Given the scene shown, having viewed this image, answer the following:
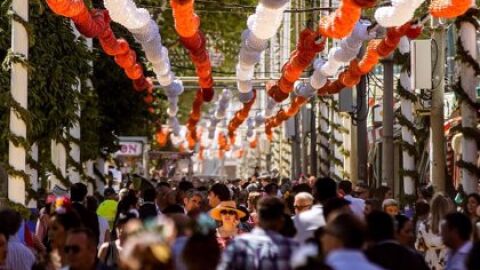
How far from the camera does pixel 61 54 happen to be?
2698 cm

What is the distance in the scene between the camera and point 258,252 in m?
10.9

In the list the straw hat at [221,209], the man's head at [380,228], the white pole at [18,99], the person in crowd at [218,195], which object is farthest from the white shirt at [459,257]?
the white pole at [18,99]

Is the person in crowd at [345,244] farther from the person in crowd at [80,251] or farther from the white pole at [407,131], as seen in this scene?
the white pole at [407,131]

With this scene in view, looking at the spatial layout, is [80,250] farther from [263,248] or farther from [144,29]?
[144,29]

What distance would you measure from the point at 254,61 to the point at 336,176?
606 inches

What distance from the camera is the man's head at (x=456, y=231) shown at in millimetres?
12031

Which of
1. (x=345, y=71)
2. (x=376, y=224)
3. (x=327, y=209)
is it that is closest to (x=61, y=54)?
(x=345, y=71)

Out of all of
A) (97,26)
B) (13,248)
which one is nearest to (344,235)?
(13,248)

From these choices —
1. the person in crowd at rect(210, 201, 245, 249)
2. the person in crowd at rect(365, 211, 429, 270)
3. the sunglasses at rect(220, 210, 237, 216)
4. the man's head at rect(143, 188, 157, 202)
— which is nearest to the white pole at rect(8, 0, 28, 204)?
the man's head at rect(143, 188, 157, 202)

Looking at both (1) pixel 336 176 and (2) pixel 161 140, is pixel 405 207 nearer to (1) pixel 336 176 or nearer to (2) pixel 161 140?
(1) pixel 336 176

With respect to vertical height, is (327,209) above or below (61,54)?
below

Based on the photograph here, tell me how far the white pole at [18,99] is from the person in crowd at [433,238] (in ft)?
21.1

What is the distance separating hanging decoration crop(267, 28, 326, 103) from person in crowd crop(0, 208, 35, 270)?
12.7m

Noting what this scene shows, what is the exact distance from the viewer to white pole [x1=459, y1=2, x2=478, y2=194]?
23172 mm
